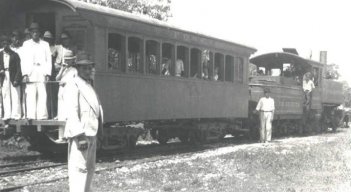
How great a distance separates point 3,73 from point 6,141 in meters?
3.52

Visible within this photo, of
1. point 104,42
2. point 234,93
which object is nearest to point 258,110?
point 234,93

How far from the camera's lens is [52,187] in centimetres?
796

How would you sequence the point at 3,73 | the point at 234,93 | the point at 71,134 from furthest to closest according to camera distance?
the point at 234,93
the point at 3,73
the point at 71,134

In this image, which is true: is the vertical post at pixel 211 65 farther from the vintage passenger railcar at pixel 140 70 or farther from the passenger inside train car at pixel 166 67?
the passenger inside train car at pixel 166 67

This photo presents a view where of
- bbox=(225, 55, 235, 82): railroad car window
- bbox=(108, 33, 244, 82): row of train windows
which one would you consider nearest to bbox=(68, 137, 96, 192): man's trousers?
bbox=(108, 33, 244, 82): row of train windows

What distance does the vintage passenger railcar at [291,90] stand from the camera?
1953cm

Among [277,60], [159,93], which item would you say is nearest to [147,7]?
[277,60]

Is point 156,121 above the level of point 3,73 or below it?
below

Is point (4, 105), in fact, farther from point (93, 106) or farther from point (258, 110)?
point (258, 110)

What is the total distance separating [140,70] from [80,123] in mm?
6731

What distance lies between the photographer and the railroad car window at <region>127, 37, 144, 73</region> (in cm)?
1212

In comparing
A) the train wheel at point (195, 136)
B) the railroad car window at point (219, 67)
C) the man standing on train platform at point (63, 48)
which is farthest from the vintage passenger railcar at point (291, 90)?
the man standing on train platform at point (63, 48)

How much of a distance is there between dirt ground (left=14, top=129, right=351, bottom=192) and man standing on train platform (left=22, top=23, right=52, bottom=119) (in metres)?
2.00

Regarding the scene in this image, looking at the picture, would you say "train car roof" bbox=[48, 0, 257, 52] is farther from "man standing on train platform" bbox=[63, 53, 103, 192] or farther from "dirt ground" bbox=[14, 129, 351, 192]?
"man standing on train platform" bbox=[63, 53, 103, 192]
